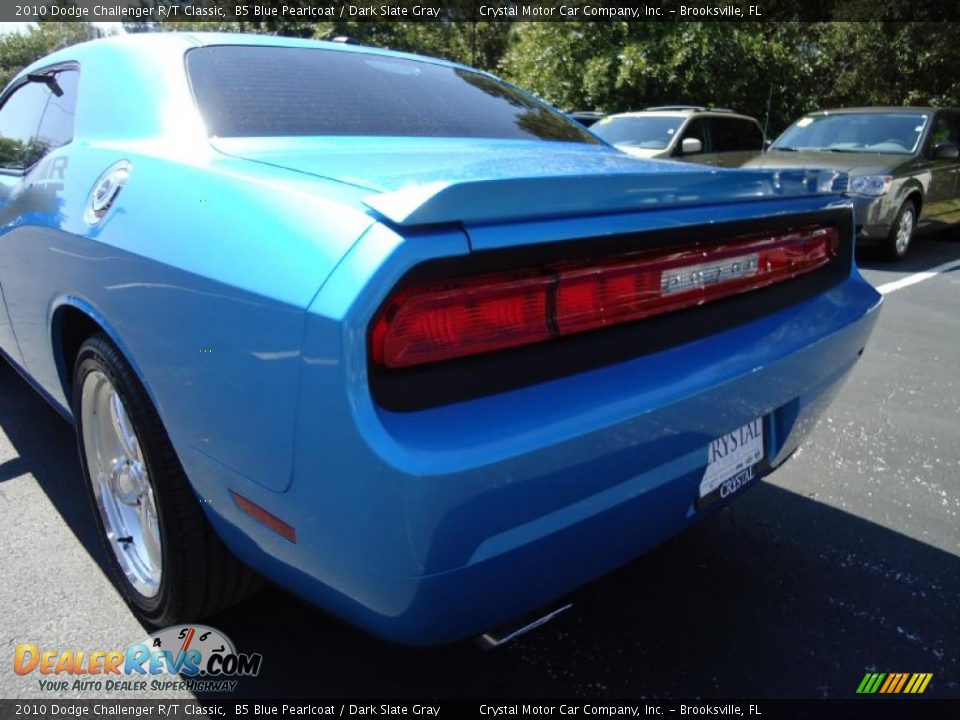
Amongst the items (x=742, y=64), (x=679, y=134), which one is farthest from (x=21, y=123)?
(x=742, y=64)

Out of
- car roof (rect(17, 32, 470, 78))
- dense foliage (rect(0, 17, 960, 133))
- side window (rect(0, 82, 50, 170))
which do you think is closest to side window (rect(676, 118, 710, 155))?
dense foliage (rect(0, 17, 960, 133))

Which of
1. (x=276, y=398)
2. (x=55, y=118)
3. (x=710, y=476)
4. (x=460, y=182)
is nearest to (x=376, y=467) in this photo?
(x=276, y=398)

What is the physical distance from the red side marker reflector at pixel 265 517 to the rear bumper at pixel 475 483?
0.02 meters

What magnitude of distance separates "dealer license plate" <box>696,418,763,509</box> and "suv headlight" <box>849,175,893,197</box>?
6285 mm

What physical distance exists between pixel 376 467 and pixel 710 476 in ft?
3.05

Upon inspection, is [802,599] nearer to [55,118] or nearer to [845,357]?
[845,357]

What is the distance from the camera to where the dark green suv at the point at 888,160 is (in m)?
7.41

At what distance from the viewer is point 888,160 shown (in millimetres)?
7789

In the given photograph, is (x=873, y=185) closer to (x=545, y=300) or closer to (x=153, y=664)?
(x=545, y=300)

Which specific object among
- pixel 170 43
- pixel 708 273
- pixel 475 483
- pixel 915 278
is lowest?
pixel 915 278

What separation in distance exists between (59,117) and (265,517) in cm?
188

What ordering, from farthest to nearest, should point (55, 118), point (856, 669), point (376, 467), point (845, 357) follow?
point (55, 118)
point (845, 357)
point (856, 669)
point (376, 467)

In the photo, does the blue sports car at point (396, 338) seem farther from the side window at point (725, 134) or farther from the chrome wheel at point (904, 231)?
the side window at point (725, 134)

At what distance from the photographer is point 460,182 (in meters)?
1.35
